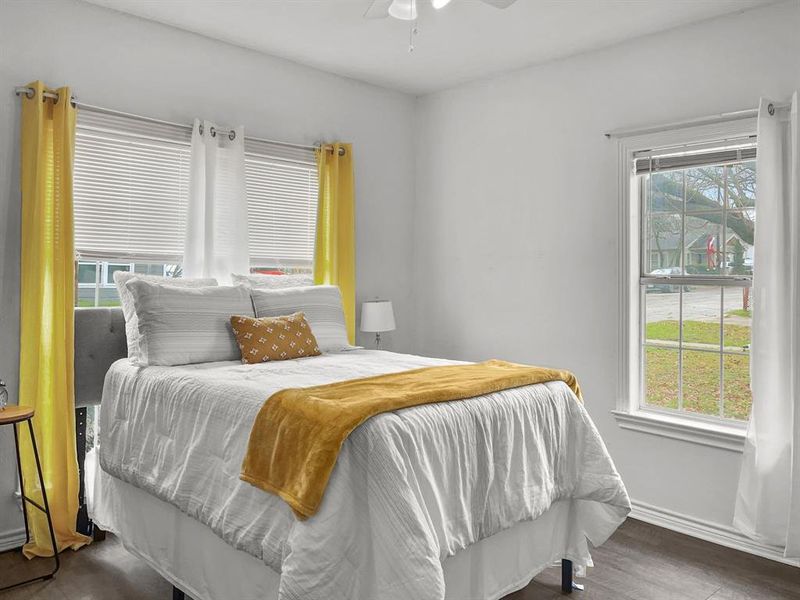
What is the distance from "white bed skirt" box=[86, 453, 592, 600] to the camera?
220 cm

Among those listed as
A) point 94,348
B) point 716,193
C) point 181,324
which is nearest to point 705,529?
point 716,193

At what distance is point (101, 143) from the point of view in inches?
128

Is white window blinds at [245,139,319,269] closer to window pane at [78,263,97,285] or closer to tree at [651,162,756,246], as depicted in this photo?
window pane at [78,263,97,285]

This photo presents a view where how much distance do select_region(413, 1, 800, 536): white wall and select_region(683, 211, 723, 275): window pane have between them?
400 millimetres

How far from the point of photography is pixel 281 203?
13.3 feet

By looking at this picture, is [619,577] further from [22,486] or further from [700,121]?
[22,486]

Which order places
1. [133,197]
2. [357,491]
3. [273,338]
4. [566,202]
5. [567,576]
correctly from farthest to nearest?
[566,202] → [133,197] → [273,338] → [567,576] → [357,491]

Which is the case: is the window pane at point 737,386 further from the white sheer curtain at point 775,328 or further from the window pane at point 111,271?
the window pane at point 111,271

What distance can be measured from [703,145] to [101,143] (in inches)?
125

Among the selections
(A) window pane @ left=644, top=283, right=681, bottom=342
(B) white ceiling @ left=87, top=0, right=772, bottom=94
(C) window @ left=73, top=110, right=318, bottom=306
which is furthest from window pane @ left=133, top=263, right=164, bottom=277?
(A) window pane @ left=644, top=283, right=681, bottom=342

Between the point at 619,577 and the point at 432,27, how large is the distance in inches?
116

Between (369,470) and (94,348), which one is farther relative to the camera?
(94,348)

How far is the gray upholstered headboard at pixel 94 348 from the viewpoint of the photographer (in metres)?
3.10

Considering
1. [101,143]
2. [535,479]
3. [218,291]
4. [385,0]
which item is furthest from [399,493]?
[101,143]
